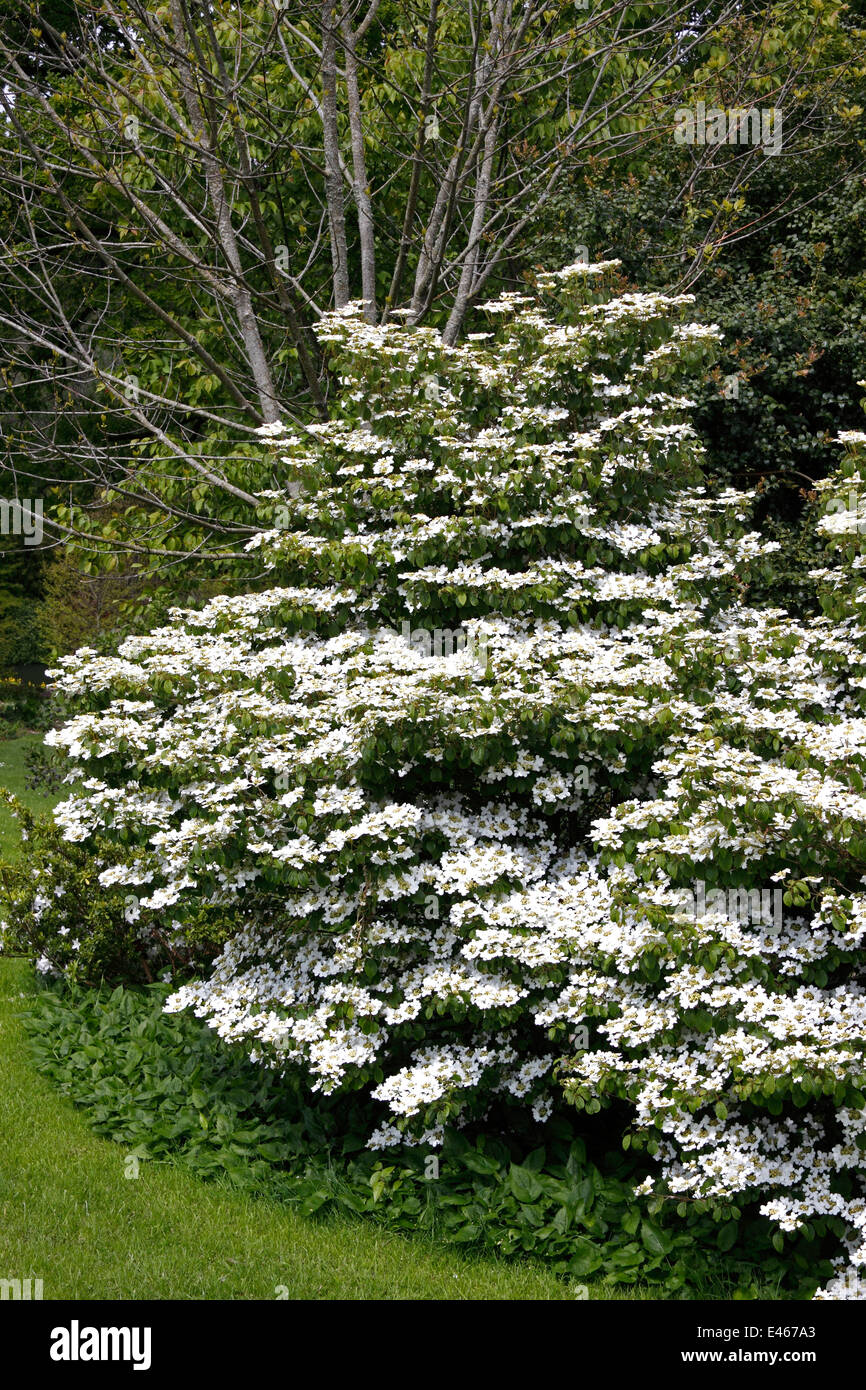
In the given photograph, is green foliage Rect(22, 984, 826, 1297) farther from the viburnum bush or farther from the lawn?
the viburnum bush

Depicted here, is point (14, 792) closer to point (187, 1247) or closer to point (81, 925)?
point (81, 925)

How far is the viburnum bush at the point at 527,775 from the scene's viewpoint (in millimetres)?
3943

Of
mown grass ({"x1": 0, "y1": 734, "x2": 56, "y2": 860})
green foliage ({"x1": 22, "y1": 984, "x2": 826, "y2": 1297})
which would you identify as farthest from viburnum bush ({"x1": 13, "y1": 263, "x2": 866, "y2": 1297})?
mown grass ({"x1": 0, "y1": 734, "x2": 56, "y2": 860})

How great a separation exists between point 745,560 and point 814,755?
1637mm

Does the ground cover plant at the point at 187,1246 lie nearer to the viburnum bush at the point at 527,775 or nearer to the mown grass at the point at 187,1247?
the mown grass at the point at 187,1247

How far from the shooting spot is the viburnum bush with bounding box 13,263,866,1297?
3943 millimetres

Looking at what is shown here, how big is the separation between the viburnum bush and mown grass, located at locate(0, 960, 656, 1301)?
501 millimetres

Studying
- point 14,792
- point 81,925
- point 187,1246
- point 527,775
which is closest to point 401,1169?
point 187,1246

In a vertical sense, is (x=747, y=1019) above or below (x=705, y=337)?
below

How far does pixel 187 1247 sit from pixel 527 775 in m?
2.11

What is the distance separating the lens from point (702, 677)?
4773 millimetres
